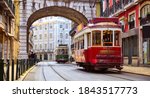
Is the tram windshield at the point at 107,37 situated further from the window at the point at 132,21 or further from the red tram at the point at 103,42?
the window at the point at 132,21

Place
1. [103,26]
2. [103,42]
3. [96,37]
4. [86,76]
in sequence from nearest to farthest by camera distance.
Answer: [86,76] < [103,42] < [103,26] < [96,37]

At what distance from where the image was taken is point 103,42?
548 cm

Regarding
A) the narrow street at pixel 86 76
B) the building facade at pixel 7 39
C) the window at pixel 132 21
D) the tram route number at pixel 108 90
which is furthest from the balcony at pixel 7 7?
the window at pixel 132 21

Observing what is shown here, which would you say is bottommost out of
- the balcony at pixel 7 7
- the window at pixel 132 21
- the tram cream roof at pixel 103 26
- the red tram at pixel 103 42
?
the red tram at pixel 103 42

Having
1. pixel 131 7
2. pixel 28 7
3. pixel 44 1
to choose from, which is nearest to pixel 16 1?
pixel 131 7

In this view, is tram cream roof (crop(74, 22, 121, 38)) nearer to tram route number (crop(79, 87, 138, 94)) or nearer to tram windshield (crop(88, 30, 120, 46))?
tram windshield (crop(88, 30, 120, 46))

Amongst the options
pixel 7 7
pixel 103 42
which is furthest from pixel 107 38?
pixel 7 7

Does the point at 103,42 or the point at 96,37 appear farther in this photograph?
the point at 96,37

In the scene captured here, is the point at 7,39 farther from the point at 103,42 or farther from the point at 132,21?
the point at 132,21

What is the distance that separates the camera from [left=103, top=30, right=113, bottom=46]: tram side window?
525cm

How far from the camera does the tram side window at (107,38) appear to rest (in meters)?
5.25

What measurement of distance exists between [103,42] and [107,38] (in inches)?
10.0

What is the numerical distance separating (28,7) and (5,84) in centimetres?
1250

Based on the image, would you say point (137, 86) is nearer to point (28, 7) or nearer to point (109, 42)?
point (109, 42)
